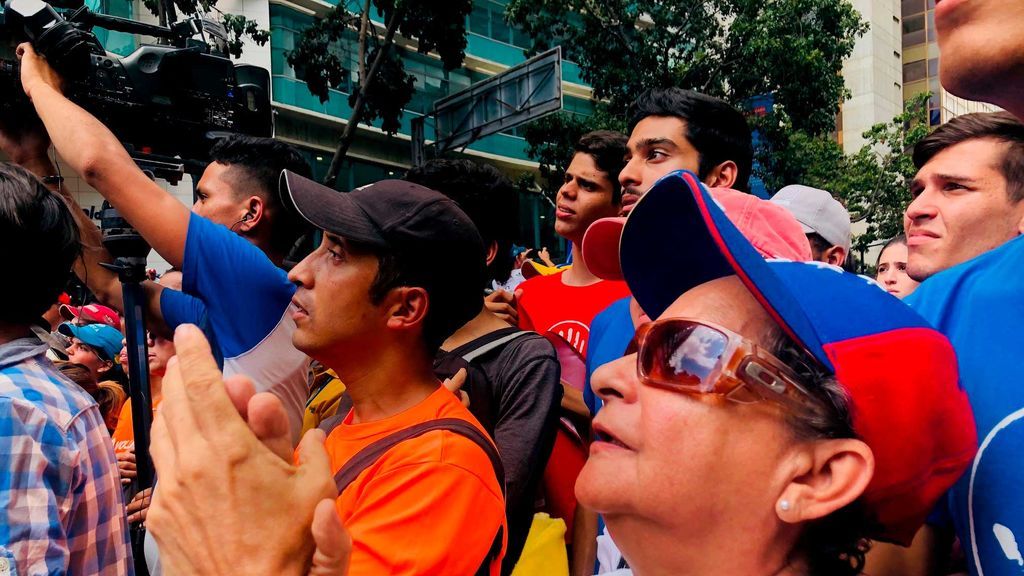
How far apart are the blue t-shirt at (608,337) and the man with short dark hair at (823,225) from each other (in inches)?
50.6

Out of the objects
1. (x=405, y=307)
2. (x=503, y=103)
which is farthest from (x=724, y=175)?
(x=503, y=103)

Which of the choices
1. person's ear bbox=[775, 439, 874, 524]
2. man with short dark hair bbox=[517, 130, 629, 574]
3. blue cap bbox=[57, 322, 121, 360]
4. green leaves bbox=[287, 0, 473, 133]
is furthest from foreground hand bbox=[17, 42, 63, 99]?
green leaves bbox=[287, 0, 473, 133]

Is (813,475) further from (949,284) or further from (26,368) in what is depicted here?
(26,368)

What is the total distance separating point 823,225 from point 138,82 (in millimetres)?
2950

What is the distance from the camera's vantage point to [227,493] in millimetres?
989

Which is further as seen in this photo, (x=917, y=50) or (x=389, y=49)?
(x=917, y=50)

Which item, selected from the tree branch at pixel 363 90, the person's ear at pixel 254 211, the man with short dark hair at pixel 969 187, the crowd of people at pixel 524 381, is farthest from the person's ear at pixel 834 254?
the tree branch at pixel 363 90

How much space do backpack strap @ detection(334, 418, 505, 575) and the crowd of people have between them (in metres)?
0.01

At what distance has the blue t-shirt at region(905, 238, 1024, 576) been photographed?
1.28 meters

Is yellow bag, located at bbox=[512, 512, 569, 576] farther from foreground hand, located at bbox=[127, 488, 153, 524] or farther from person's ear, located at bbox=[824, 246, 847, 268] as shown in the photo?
person's ear, located at bbox=[824, 246, 847, 268]

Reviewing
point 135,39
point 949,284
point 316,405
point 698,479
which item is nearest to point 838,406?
point 698,479

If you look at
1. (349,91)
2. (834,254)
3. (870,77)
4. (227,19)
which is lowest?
(834,254)

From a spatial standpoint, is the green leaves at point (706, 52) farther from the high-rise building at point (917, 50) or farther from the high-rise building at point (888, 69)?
the high-rise building at point (917, 50)

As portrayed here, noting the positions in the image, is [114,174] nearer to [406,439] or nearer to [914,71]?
[406,439]
